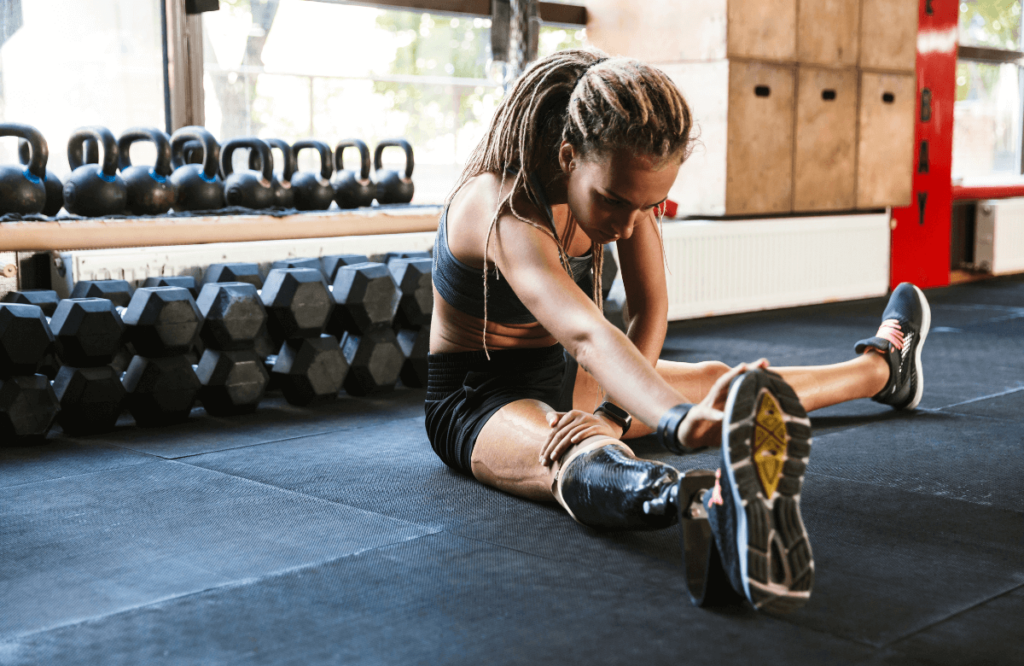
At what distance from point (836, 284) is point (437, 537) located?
4191 millimetres

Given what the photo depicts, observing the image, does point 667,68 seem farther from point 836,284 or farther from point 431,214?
point 431,214

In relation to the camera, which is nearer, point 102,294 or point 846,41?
point 102,294

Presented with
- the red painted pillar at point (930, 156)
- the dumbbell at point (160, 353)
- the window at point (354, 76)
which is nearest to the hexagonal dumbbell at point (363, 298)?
the dumbbell at point (160, 353)

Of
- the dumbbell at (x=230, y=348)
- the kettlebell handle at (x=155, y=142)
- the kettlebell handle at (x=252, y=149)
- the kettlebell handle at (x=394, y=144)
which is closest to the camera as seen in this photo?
the dumbbell at (x=230, y=348)

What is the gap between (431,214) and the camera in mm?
3631

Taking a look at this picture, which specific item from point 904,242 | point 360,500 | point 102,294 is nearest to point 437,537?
point 360,500

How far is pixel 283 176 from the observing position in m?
3.55

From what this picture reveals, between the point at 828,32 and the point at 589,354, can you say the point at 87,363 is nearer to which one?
the point at 589,354

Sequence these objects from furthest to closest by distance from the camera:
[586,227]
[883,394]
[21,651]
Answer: [883,394] → [586,227] → [21,651]

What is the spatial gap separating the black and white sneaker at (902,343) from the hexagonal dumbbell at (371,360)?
1272 millimetres

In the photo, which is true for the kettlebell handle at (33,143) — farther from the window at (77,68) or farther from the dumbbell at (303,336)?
the dumbbell at (303,336)

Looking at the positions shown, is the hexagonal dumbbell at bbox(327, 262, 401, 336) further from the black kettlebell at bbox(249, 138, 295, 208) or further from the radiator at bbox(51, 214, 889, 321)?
the black kettlebell at bbox(249, 138, 295, 208)

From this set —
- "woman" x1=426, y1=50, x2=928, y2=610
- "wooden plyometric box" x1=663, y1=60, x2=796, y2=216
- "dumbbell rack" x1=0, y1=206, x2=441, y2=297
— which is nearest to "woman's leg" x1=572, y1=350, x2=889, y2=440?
"woman" x1=426, y1=50, x2=928, y2=610

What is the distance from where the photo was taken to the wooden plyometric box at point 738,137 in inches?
184
